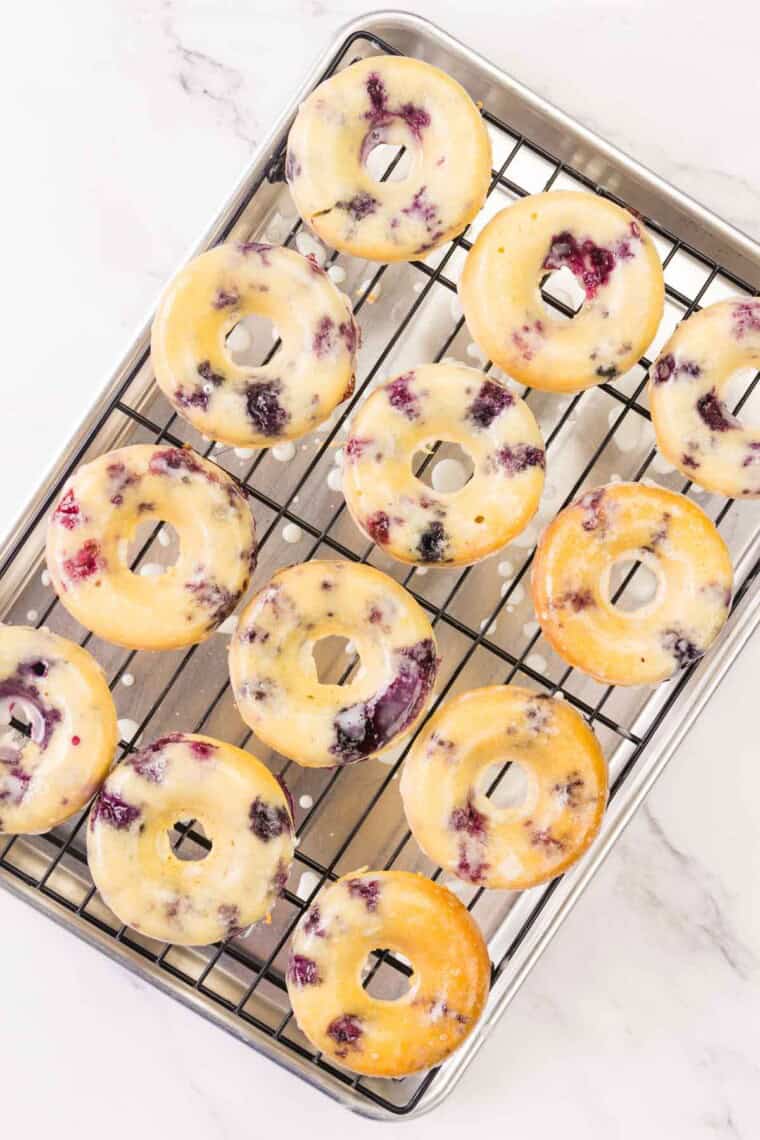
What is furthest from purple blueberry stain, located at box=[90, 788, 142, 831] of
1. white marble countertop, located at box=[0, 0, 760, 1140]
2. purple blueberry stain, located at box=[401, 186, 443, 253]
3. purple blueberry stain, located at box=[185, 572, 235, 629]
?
purple blueberry stain, located at box=[401, 186, 443, 253]

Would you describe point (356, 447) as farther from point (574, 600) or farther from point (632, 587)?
point (632, 587)

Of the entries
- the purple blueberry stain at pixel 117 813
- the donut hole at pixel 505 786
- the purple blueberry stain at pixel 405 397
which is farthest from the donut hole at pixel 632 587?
the purple blueberry stain at pixel 117 813

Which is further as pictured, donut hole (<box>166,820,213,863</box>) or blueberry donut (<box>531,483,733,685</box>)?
donut hole (<box>166,820,213,863</box>)

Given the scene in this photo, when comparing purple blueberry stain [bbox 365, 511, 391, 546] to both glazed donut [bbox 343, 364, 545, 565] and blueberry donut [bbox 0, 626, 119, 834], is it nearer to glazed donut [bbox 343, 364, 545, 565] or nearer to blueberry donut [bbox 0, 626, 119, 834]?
glazed donut [bbox 343, 364, 545, 565]

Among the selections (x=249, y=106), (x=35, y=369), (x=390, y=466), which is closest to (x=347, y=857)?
(x=390, y=466)

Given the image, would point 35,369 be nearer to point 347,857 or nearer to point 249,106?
point 249,106

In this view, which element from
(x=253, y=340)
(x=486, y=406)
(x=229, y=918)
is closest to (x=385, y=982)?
(x=229, y=918)

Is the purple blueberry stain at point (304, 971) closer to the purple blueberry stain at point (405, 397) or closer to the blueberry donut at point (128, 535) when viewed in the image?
the blueberry donut at point (128, 535)
